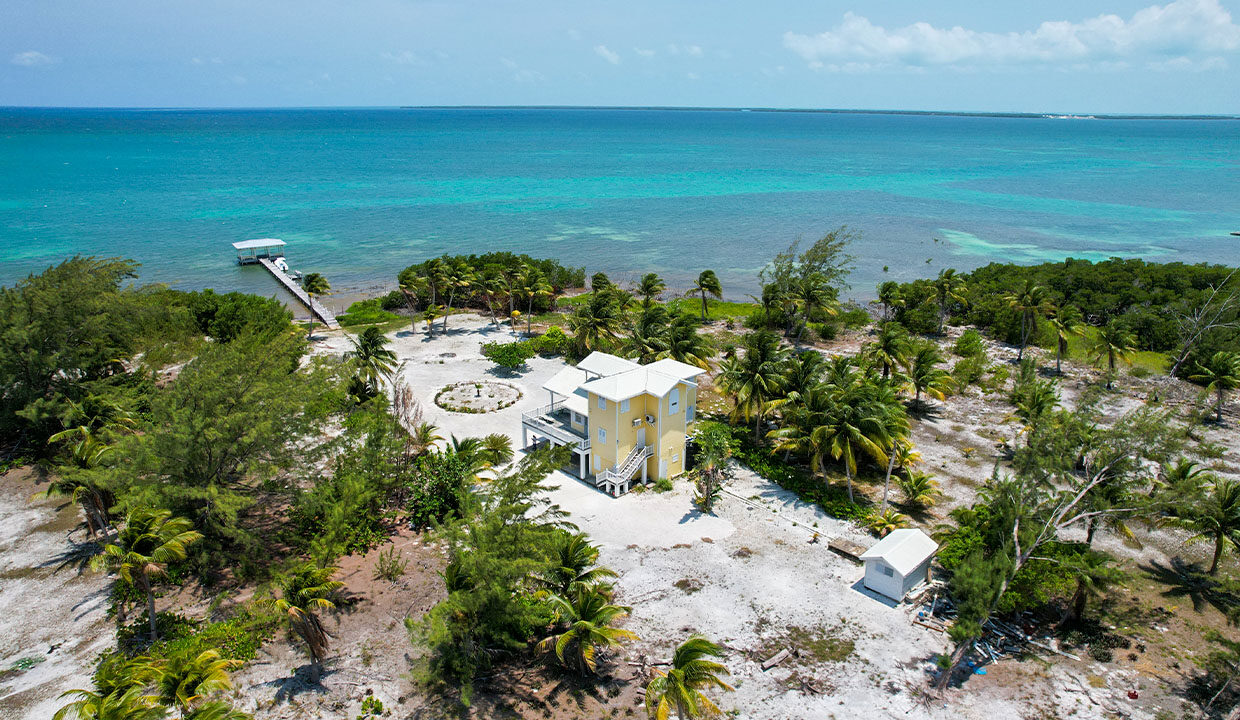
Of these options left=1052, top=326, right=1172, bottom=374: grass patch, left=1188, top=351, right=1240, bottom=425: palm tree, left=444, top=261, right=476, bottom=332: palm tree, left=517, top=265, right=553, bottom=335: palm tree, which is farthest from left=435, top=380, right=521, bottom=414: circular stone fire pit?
left=1188, top=351, right=1240, bottom=425: palm tree

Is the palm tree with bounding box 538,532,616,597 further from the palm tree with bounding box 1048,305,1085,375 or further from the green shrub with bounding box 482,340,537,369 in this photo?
the palm tree with bounding box 1048,305,1085,375

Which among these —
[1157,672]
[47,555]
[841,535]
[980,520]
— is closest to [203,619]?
[47,555]

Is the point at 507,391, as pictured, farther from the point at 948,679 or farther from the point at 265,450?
the point at 948,679

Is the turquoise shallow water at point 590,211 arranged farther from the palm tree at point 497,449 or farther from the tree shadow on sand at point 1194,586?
the tree shadow on sand at point 1194,586

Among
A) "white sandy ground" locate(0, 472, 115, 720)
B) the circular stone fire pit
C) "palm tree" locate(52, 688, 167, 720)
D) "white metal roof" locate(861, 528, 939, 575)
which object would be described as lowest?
"white sandy ground" locate(0, 472, 115, 720)

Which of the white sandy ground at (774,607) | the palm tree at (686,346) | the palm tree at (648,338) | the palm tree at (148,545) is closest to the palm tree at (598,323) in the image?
the palm tree at (648,338)
